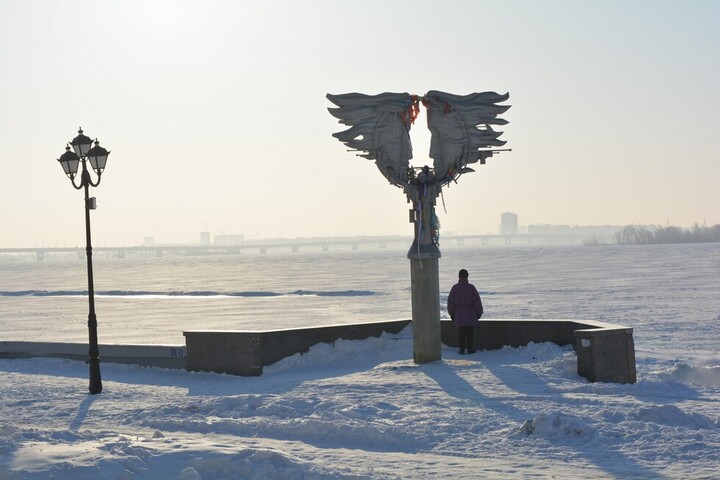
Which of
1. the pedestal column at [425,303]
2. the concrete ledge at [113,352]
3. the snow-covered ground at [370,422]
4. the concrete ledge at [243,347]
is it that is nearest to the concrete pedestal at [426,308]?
the pedestal column at [425,303]

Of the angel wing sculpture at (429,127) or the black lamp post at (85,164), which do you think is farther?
the angel wing sculpture at (429,127)

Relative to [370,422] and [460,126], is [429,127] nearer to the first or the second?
[460,126]

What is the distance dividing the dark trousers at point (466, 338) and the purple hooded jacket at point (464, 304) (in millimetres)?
223

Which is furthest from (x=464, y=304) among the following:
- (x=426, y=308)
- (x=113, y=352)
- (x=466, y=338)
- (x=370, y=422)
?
(x=113, y=352)

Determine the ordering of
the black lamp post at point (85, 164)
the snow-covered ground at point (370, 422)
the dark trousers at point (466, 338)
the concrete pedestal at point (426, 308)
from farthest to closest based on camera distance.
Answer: the dark trousers at point (466, 338) → the concrete pedestal at point (426, 308) → the black lamp post at point (85, 164) → the snow-covered ground at point (370, 422)

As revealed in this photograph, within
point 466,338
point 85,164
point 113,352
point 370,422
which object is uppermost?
Result: point 85,164

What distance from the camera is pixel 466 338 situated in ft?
54.2

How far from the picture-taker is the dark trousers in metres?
16.5

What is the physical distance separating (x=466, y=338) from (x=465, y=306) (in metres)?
0.69

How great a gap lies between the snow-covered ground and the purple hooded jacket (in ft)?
2.05

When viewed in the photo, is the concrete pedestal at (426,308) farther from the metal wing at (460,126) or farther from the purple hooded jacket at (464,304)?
the metal wing at (460,126)

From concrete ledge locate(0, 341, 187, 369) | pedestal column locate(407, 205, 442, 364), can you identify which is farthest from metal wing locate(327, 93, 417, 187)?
concrete ledge locate(0, 341, 187, 369)

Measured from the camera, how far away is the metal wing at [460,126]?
15.8 meters

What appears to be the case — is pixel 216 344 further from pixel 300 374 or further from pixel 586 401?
pixel 586 401
